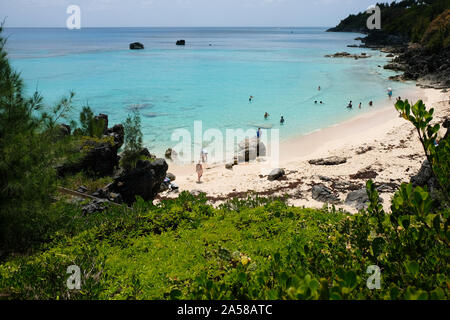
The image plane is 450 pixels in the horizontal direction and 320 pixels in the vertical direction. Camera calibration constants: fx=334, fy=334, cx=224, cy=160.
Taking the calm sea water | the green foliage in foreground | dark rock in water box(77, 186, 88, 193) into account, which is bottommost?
dark rock in water box(77, 186, 88, 193)

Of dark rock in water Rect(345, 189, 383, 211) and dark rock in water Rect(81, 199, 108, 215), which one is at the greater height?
dark rock in water Rect(81, 199, 108, 215)

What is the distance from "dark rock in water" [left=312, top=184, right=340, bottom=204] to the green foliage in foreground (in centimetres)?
507

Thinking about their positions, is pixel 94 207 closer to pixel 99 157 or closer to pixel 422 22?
pixel 99 157

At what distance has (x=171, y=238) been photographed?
23.7 ft

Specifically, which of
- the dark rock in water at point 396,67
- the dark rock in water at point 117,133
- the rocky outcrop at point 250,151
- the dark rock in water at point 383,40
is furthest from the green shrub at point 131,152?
the dark rock in water at point 383,40

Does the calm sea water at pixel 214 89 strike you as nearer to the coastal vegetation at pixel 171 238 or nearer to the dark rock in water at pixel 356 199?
the dark rock in water at pixel 356 199

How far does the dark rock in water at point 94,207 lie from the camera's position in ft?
33.8

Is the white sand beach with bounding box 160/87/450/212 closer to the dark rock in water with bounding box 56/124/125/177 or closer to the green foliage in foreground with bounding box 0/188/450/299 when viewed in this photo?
the dark rock in water with bounding box 56/124/125/177

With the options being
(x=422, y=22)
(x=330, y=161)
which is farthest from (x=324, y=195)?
(x=422, y=22)

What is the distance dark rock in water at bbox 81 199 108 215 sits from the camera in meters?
10.3

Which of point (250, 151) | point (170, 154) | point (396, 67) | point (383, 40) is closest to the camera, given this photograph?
point (250, 151)

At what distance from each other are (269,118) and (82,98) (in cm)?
2326

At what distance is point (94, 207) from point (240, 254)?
6360mm

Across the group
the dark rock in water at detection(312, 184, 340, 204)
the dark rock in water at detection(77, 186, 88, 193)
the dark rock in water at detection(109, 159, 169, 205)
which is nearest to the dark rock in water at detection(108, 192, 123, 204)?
the dark rock in water at detection(109, 159, 169, 205)
